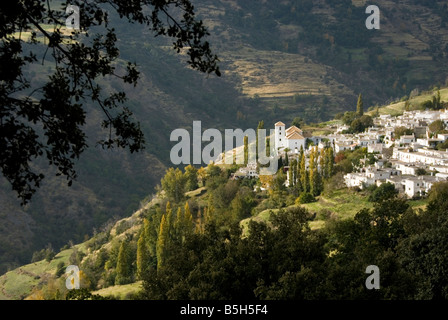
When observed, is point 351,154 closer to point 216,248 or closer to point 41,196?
point 216,248

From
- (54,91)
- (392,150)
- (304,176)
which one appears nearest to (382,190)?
(304,176)

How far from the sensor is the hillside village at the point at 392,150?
39.8 m

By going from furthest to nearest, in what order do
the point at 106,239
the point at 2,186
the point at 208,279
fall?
the point at 2,186 → the point at 106,239 → the point at 208,279

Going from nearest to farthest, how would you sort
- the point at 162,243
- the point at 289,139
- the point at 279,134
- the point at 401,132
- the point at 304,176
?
1. the point at 162,243
2. the point at 304,176
3. the point at 401,132
4. the point at 289,139
5. the point at 279,134

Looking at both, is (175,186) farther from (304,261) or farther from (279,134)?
(304,261)

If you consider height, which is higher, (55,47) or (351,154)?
(55,47)

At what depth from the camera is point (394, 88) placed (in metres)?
174

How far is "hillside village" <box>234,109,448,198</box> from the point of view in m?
39.8

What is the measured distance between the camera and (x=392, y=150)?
1912 inches

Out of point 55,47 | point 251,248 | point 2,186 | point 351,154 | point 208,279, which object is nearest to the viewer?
point 55,47

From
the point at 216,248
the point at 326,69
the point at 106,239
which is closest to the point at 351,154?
the point at 106,239

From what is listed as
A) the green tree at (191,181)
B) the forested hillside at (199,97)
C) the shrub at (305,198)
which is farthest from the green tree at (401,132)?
the forested hillside at (199,97)

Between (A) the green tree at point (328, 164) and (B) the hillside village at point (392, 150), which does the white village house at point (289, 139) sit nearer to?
(B) the hillside village at point (392, 150)

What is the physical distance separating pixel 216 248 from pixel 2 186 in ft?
245
